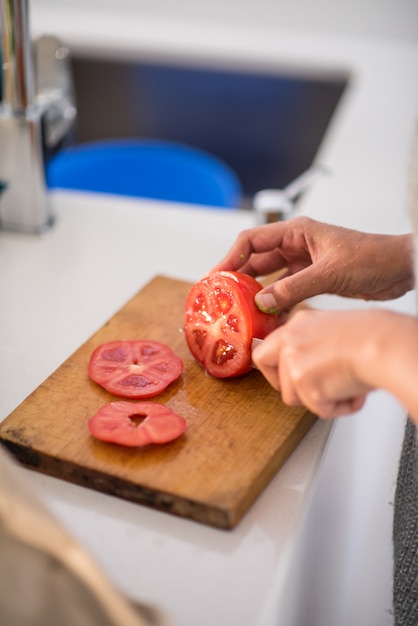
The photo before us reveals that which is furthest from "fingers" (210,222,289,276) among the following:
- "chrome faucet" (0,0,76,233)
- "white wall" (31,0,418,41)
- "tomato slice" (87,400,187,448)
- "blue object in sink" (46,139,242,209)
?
"white wall" (31,0,418,41)

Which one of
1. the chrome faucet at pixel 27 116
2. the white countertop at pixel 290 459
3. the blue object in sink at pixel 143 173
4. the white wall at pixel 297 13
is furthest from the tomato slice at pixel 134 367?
the white wall at pixel 297 13

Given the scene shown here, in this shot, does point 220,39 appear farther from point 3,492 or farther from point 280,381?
point 3,492

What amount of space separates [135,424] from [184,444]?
0.07 meters

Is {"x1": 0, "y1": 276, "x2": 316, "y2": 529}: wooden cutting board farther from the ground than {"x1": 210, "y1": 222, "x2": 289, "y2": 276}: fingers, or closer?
closer

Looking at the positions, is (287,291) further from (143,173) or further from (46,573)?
(143,173)

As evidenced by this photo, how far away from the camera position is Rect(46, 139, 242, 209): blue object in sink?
2.32 m

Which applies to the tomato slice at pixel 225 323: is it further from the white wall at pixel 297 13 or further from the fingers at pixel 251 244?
the white wall at pixel 297 13

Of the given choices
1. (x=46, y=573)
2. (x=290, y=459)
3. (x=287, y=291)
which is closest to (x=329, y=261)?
(x=287, y=291)

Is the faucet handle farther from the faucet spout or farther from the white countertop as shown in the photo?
the white countertop

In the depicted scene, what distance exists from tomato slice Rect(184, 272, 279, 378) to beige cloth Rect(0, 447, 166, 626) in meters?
0.42

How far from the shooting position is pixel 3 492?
64 centimetres

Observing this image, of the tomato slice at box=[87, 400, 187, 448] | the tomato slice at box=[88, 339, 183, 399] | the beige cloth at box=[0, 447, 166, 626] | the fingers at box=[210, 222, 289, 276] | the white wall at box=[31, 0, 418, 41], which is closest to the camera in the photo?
A: the beige cloth at box=[0, 447, 166, 626]

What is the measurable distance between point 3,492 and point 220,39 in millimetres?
2381

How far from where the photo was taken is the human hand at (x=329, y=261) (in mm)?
1073
